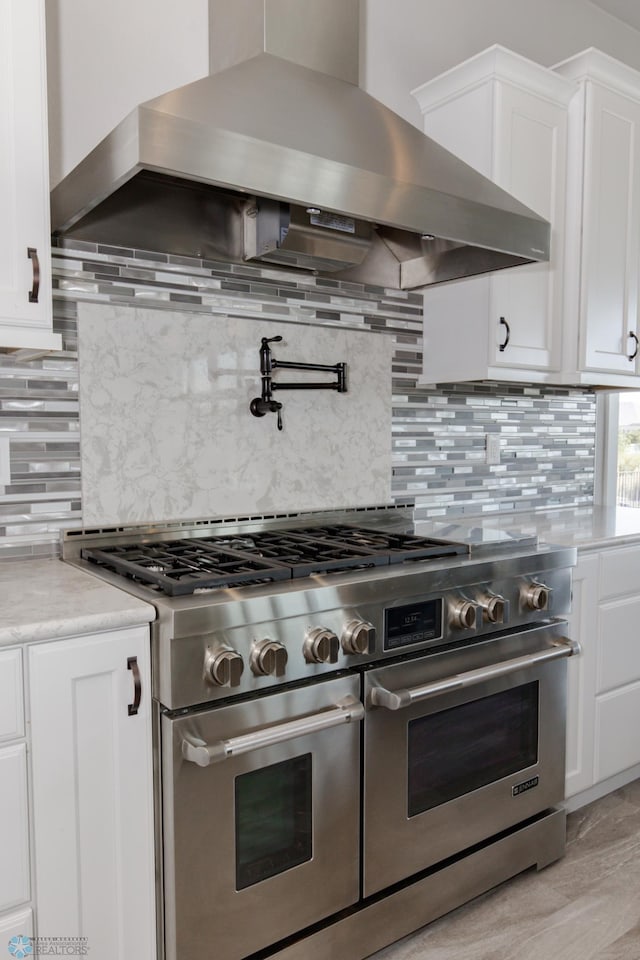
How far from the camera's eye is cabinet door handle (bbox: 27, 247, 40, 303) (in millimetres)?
1538

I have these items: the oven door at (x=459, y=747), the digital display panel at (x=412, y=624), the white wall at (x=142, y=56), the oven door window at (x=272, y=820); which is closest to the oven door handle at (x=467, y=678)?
the oven door at (x=459, y=747)

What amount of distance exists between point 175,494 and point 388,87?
5.36 ft

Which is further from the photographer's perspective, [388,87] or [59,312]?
[388,87]

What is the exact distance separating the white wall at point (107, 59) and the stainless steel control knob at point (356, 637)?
4.53 ft

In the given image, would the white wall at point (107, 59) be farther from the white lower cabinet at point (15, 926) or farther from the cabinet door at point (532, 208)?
the white lower cabinet at point (15, 926)

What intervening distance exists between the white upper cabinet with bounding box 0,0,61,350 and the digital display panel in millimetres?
971

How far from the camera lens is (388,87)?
2574 mm

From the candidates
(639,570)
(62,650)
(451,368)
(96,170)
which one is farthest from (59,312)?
(639,570)

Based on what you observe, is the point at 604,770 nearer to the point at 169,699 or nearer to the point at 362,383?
the point at 362,383

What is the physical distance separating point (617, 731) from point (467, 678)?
993 millimetres

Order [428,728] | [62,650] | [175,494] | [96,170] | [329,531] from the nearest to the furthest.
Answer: [62,650] < [96,170] < [428,728] < [175,494] < [329,531]

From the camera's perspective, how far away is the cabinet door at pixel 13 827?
127 centimetres

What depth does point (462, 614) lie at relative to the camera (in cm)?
183

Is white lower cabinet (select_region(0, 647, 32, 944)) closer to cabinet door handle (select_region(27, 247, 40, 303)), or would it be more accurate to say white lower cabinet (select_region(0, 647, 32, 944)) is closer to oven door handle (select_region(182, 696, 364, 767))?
oven door handle (select_region(182, 696, 364, 767))
